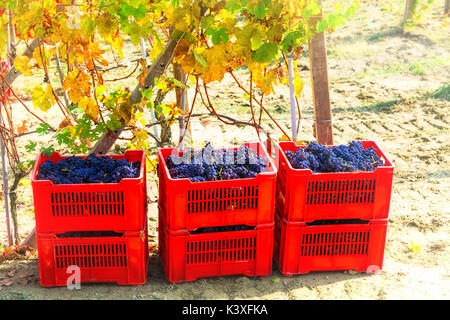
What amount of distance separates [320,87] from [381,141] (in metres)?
2.11

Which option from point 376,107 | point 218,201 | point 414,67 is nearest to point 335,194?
point 218,201

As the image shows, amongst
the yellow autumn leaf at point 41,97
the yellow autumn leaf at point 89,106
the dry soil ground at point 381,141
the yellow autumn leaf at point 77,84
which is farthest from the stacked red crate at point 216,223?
the yellow autumn leaf at point 41,97

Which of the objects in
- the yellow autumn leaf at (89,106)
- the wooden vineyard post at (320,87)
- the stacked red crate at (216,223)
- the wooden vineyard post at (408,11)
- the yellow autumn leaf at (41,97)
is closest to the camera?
the stacked red crate at (216,223)

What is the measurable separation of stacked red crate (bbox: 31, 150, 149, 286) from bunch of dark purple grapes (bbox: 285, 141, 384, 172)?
91 centimetres

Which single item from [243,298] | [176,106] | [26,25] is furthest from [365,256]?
[26,25]

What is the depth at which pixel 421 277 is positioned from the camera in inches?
147

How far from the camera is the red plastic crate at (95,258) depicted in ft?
11.2

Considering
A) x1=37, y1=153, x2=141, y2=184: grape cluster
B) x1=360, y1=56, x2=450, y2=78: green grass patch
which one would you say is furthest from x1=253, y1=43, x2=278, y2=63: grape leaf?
x1=360, y1=56, x2=450, y2=78: green grass patch

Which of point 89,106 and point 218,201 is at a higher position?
point 89,106

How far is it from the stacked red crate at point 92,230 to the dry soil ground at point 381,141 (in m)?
0.11

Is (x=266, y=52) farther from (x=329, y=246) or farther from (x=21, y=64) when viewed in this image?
(x=21, y=64)

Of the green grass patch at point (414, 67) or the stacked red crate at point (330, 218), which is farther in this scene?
the green grass patch at point (414, 67)

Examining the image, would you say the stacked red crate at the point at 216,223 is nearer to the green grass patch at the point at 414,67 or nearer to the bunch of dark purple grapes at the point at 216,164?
the bunch of dark purple grapes at the point at 216,164

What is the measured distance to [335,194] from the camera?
3.55 metres
